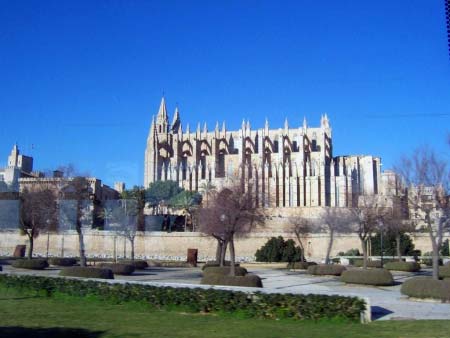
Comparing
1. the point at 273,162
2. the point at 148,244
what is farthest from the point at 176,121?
the point at 148,244

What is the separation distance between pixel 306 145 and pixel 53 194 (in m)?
65.6

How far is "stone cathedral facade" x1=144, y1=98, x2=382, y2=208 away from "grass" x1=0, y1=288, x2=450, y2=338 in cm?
7461

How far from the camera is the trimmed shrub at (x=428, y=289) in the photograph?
16.9m

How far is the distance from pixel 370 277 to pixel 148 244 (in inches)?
1676

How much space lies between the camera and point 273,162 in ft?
323

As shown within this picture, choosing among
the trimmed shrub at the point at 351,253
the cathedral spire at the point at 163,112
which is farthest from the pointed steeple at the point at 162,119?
the trimmed shrub at the point at 351,253

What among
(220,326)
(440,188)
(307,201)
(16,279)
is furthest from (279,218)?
(220,326)

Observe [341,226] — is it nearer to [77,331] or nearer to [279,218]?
[279,218]

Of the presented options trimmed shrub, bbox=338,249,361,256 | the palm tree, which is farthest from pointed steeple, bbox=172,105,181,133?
trimmed shrub, bbox=338,249,361,256

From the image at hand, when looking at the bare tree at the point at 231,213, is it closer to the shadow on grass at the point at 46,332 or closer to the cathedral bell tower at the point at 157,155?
the shadow on grass at the point at 46,332

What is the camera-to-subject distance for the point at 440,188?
82.2 feet

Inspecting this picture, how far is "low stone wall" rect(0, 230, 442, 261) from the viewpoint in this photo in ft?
200

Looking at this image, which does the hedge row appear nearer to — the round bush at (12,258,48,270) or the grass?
the grass

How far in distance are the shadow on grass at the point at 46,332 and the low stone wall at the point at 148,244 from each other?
50.8 meters
